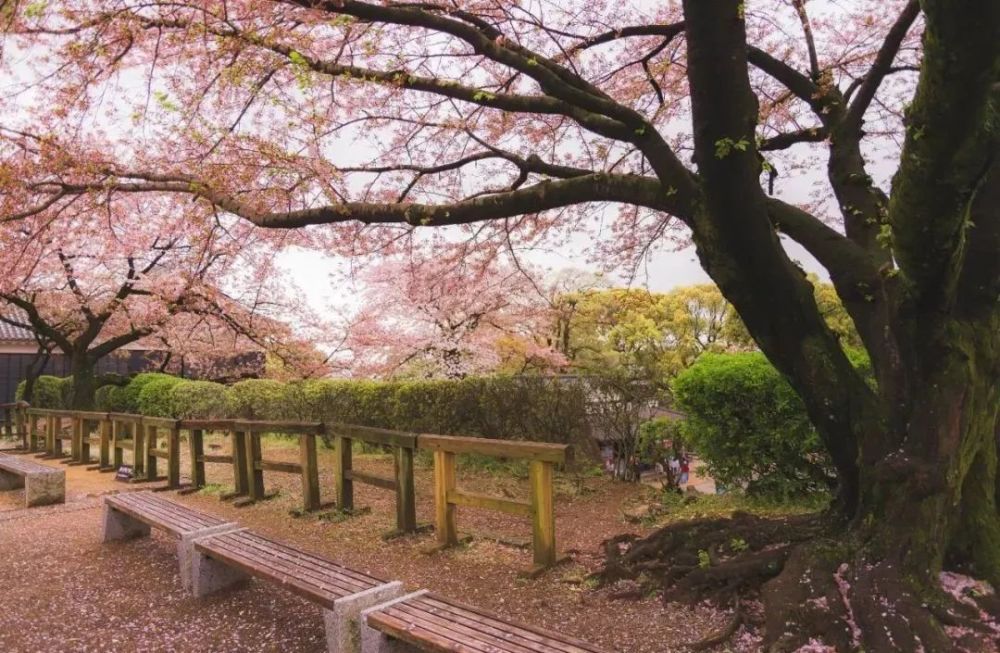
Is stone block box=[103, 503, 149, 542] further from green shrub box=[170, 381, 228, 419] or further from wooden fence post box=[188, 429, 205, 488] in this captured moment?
green shrub box=[170, 381, 228, 419]

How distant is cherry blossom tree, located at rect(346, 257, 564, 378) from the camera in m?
16.2

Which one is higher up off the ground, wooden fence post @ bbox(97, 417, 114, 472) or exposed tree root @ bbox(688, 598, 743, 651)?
wooden fence post @ bbox(97, 417, 114, 472)

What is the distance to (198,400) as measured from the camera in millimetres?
15062

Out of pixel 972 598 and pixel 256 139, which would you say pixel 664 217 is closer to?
pixel 256 139

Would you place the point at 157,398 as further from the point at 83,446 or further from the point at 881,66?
the point at 881,66

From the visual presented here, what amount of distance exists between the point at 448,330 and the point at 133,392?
29.3 feet

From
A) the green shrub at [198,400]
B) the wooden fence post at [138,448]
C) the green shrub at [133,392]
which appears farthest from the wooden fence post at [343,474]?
the green shrub at [133,392]

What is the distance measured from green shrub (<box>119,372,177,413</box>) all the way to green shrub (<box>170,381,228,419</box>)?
2.29 metres

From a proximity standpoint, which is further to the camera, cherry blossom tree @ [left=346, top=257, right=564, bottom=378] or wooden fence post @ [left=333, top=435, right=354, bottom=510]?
cherry blossom tree @ [left=346, top=257, right=564, bottom=378]

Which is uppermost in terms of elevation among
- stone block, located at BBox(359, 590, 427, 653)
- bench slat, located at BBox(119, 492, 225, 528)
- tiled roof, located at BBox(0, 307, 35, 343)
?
tiled roof, located at BBox(0, 307, 35, 343)

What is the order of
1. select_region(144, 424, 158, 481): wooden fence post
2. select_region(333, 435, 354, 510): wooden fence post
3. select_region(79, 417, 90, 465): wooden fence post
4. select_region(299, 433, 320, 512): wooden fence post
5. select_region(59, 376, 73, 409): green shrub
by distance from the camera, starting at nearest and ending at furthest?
1. select_region(333, 435, 354, 510): wooden fence post
2. select_region(299, 433, 320, 512): wooden fence post
3. select_region(144, 424, 158, 481): wooden fence post
4. select_region(79, 417, 90, 465): wooden fence post
5. select_region(59, 376, 73, 409): green shrub

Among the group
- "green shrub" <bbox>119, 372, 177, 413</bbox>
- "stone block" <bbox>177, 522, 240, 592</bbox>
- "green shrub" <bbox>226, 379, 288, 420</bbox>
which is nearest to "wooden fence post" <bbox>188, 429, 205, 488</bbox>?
"green shrub" <bbox>226, 379, 288, 420</bbox>

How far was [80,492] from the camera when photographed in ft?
29.7

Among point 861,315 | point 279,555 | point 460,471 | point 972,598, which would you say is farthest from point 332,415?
point 972,598
